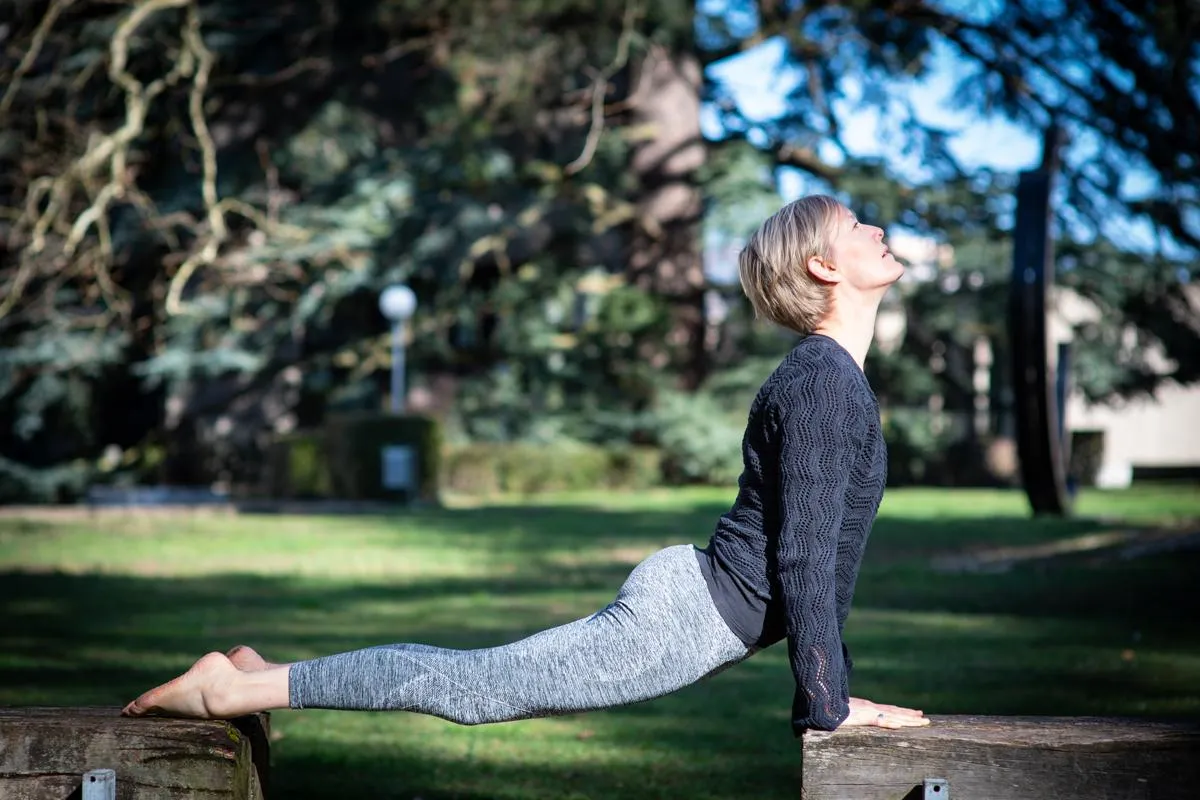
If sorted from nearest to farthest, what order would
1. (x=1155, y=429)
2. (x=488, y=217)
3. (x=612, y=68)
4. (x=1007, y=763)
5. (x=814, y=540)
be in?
(x=1007, y=763), (x=814, y=540), (x=612, y=68), (x=488, y=217), (x=1155, y=429)

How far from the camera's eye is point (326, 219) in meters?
23.6

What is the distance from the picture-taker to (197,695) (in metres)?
3.12

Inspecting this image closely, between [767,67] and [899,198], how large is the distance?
324cm

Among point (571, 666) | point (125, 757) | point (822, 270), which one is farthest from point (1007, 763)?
point (125, 757)

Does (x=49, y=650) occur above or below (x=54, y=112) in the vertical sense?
below

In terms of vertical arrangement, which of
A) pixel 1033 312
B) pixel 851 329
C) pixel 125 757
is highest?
pixel 1033 312

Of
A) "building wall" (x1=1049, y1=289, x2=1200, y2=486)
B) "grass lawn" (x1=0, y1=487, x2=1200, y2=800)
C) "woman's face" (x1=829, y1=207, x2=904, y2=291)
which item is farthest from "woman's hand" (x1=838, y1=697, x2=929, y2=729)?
"building wall" (x1=1049, y1=289, x2=1200, y2=486)

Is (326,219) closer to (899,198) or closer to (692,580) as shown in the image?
(899,198)

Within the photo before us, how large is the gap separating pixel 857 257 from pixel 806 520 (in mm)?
632

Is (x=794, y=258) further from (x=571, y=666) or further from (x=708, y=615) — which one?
(x=571, y=666)

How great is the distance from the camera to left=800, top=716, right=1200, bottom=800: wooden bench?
281cm

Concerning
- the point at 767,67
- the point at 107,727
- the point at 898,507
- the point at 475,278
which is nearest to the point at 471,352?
the point at 475,278

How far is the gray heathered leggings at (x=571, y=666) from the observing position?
3.08 meters

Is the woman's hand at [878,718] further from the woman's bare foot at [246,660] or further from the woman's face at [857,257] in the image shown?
the woman's bare foot at [246,660]
